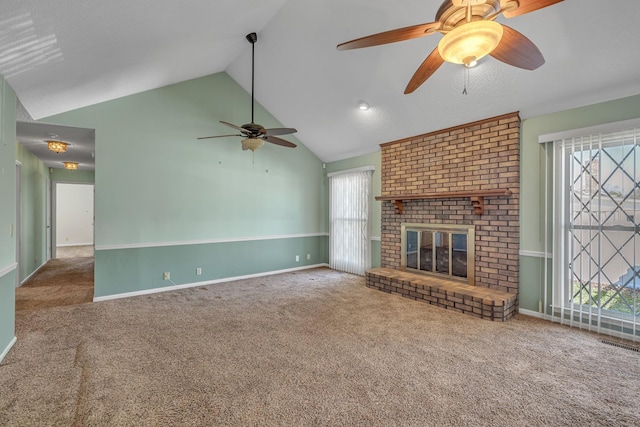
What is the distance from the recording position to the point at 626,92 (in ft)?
9.27

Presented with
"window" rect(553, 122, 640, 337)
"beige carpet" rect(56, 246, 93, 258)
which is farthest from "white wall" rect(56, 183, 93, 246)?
"window" rect(553, 122, 640, 337)

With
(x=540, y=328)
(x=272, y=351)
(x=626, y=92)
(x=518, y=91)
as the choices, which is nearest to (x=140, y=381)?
(x=272, y=351)

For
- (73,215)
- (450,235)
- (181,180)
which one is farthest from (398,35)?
(73,215)

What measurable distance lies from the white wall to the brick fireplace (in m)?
10.5

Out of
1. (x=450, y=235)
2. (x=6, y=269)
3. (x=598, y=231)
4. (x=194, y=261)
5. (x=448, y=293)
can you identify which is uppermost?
(x=598, y=231)

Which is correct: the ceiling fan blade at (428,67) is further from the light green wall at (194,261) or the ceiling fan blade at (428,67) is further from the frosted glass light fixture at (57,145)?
the frosted glass light fixture at (57,145)

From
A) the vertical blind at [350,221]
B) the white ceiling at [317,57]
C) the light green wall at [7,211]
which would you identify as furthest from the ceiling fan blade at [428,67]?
the light green wall at [7,211]

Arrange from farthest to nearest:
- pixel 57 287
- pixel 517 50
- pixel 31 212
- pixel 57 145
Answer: pixel 31 212 < pixel 57 287 < pixel 57 145 < pixel 517 50

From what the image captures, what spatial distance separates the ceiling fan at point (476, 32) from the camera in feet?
5.12

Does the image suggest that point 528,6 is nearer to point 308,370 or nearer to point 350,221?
point 308,370

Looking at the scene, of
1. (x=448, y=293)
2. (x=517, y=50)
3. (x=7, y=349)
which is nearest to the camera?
(x=517, y=50)

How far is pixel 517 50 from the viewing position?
5.98 ft

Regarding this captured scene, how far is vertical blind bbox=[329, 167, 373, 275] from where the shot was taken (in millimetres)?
5578

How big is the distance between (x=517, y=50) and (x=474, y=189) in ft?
7.70
